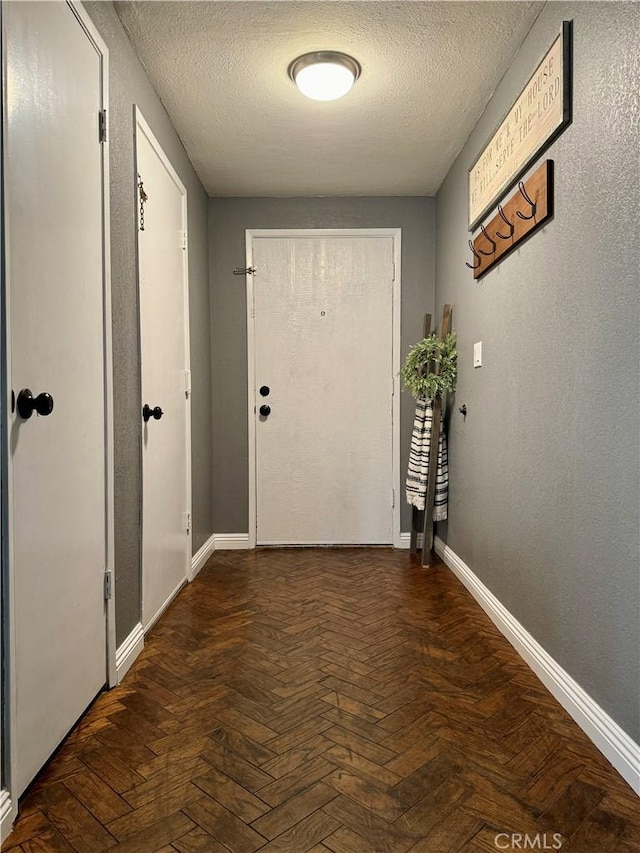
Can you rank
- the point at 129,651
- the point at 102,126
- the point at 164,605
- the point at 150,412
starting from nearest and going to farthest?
the point at 102,126, the point at 129,651, the point at 150,412, the point at 164,605

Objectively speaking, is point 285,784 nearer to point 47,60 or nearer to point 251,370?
point 47,60

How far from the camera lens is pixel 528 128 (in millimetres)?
1990

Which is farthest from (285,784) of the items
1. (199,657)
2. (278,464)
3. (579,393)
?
(278,464)

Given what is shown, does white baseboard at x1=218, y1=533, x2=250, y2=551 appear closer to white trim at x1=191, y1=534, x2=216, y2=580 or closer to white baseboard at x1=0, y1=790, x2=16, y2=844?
white trim at x1=191, y1=534, x2=216, y2=580

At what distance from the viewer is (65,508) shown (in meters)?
1.47

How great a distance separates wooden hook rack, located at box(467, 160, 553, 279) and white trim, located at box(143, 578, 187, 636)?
214 centimetres

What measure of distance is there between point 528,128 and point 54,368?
6.04ft

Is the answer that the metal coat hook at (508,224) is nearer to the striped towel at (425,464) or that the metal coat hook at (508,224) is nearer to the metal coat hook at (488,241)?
the metal coat hook at (488,241)

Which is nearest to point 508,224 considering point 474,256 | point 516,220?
point 516,220

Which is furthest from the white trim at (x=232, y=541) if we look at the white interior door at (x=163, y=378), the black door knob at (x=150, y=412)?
the black door knob at (x=150, y=412)

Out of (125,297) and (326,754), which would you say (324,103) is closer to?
(125,297)

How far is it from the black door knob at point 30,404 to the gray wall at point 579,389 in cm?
142

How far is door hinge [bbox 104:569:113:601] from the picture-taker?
1769 millimetres

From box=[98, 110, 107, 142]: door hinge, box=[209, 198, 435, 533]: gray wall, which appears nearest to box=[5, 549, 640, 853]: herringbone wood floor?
box=[209, 198, 435, 533]: gray wall
